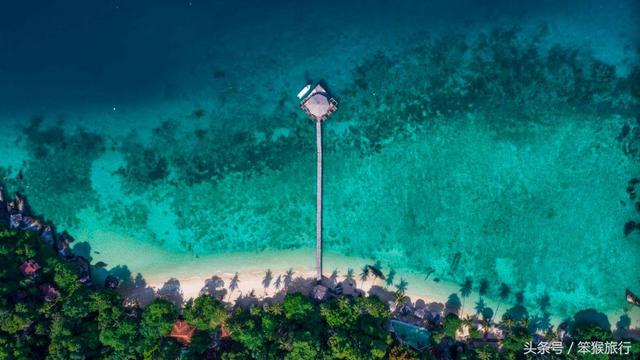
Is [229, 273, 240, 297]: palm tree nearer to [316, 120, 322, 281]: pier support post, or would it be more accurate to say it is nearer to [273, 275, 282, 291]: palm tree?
[273, 275, 282, 291]: palm tree

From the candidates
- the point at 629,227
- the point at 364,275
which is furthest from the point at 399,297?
the point at 629,227

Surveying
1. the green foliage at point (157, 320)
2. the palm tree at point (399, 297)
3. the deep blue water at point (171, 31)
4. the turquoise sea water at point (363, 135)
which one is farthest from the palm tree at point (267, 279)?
the deep blue water at point (171, 31)

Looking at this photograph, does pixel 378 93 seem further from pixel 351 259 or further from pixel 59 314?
pixel 59 314

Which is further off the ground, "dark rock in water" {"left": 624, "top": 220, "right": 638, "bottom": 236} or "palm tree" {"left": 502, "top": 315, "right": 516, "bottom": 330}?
"dark rock in water" {"left": 624, "top": 220, "right": 638, "bottom": 236}

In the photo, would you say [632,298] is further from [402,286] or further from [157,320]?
→ [157,320]

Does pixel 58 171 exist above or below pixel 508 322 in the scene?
above

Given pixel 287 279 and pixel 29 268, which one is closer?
pixel 29 268

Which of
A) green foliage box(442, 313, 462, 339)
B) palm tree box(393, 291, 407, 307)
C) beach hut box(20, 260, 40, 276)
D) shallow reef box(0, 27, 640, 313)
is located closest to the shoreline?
palm tree box(393, 291, 407, 307)
